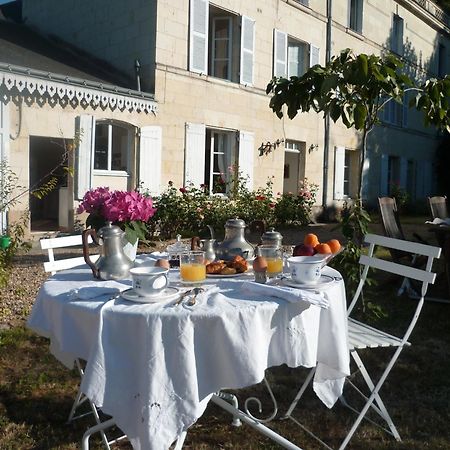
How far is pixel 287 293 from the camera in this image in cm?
199

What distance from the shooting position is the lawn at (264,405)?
8.78 ft

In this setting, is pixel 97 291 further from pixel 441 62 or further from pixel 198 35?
pixel 441 62

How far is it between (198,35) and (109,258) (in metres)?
9.23

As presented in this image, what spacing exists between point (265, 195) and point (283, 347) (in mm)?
9825

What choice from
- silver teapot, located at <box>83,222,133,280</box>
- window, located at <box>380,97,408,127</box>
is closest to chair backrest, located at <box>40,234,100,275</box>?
silver teapot, located at <box>83,222,133,280</box>

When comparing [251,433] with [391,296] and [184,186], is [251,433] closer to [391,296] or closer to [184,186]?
[391,296]

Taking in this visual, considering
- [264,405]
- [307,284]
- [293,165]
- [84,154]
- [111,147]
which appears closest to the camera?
[307,284]

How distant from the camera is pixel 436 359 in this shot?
151 inches

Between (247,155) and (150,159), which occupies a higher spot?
(247,155)

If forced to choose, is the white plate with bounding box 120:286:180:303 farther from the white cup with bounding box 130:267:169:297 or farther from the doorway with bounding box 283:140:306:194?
the doorway with bounding box 283:140:306:194

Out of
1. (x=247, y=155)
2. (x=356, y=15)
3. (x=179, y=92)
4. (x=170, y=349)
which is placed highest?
(x=356, y=15)

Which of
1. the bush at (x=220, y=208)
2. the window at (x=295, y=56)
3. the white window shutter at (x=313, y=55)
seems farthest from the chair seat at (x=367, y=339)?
the white window shutter at (x=313, y=55)

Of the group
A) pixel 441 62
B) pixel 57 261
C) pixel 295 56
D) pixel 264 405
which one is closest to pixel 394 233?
pixel 264 405

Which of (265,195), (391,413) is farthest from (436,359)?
(265,195)
